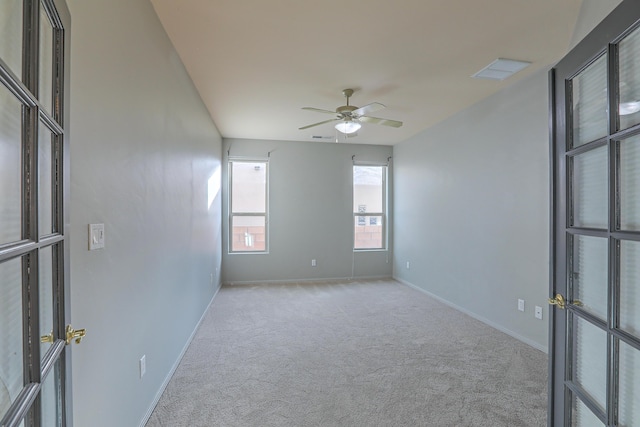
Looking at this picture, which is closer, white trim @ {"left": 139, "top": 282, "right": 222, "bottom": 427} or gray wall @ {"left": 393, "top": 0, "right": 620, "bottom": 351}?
white trim @ {"left": 139, "top": 282, "right": 222, "bottom": 427}

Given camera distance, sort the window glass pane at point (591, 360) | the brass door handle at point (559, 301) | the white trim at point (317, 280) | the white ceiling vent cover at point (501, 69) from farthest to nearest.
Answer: the white trim at point (317, 280), the white ceiling vent cover at point (501, 69), the brass door handle at point (559, 301), the window glass pane at point (591, 360)

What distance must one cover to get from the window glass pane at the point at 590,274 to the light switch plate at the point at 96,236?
204cm

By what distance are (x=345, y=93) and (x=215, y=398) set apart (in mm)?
3006

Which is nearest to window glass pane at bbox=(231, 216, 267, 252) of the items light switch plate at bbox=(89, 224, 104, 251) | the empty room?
the empty room

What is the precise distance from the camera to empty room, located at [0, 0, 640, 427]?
855mm

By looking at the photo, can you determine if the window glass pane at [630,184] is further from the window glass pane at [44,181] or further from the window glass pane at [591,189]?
the window glass pane at [44,181]

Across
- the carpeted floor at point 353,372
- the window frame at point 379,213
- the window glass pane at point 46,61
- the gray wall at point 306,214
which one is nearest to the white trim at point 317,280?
the gray wall at point 306,214

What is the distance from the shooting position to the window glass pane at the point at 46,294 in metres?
0.78

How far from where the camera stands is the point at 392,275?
621 cm

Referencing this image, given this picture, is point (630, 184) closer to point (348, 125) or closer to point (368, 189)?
point (348, 125)

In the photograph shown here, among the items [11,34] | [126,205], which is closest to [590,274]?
[11,34]

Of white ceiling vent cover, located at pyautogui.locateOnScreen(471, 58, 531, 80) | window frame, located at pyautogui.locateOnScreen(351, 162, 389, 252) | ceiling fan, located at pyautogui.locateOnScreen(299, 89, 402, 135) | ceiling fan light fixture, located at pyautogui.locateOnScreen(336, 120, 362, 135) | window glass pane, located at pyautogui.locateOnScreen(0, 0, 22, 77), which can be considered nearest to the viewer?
window glass pane, located at pyautogui.locateOnScreen(0, 0, 22, 77)

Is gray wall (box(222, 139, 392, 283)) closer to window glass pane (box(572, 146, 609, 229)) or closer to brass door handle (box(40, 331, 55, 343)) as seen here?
window glass pane (box(572, 146, 609, 229))

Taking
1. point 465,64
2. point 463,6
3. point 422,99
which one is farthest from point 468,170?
point 463,6
